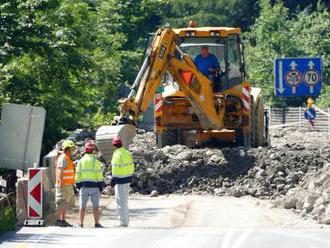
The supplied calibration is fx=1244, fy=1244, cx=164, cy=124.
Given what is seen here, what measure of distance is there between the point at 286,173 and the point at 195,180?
2058 millimetres

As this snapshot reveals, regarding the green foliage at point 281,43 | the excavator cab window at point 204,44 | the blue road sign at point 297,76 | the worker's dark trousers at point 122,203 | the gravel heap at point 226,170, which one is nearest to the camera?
the worker's dark trousers at point 122,203

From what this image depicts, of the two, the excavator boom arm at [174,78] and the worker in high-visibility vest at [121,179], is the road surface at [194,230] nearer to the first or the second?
the worker in high-visibility vest at [121,179]

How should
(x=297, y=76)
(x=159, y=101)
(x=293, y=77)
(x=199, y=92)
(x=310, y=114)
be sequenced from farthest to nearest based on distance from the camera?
1. (x=310, y=114)
2. (x=297, y=76)
3. (x=293, y=77)
4. (x=159, y=101)
5. (x=199, y=92)

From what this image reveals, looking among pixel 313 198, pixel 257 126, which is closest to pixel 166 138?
pixel 257 126

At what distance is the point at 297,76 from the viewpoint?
127 ft

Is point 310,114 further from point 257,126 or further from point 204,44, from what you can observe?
point 204,44

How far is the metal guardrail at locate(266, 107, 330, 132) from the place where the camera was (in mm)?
55344

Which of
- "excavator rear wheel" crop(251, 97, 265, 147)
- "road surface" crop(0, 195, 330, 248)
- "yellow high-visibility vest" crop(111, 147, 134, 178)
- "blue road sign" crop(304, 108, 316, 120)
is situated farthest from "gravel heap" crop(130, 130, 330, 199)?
"blue road sign" crop(304, 108, 316, 120)

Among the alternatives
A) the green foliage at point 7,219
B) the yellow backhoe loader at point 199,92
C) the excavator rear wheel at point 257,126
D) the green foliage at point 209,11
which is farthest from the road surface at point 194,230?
the green foliage at point 209,11

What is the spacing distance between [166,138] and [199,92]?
3.06m

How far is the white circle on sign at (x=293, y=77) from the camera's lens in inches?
1506

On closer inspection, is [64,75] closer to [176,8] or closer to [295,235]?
[295,235]

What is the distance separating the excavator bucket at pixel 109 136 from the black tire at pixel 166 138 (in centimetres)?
659

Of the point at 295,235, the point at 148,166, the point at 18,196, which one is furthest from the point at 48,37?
the point at 295,235
